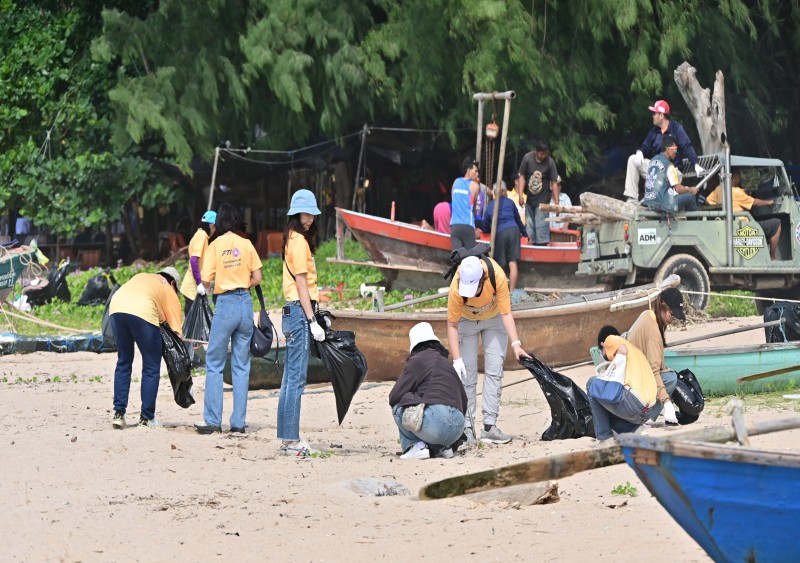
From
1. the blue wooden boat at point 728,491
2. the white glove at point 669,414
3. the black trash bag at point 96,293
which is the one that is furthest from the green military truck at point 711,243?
the blue wooden boat at point 728,491

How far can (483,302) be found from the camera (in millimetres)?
10234

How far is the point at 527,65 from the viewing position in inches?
810

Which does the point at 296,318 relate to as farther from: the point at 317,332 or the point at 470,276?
the point at 470,276

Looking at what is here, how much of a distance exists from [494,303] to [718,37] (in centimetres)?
1268

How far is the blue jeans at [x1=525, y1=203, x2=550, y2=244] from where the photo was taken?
19484mm

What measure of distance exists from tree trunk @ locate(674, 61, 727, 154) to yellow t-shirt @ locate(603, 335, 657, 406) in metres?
10.1

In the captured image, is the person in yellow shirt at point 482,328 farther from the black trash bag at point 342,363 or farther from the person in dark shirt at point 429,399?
the black trash bag at point 342,363

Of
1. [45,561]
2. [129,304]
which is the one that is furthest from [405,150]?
[45,561]

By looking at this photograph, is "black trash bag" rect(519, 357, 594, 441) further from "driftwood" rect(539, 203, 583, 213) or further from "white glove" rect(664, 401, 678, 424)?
"driftwood" rect(539, 203, 583, 213)

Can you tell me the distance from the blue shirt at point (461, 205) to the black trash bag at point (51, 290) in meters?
8.26

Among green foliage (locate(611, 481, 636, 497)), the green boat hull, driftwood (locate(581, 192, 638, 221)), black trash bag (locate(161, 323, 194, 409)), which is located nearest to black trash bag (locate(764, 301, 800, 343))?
driftwood (locate(581, 192, 638, 221))

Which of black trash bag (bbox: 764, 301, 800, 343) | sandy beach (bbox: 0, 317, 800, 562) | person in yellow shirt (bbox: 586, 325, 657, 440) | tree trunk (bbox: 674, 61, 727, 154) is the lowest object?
sandy beach (bbox: 0, 317, 800, 562)

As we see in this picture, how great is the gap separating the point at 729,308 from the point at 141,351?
9531 millimetres

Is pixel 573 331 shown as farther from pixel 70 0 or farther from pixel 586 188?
pixel 70 0
